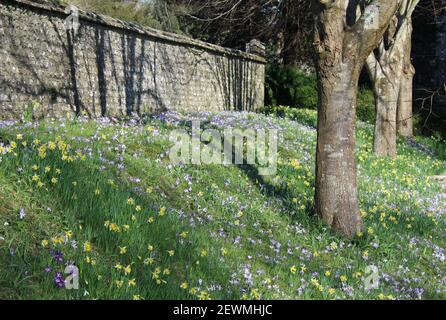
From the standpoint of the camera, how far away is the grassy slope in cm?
385

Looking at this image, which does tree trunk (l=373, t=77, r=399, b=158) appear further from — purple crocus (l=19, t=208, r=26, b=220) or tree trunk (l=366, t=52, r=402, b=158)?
purple crocus (l=19, t=208, r=26, b=220)

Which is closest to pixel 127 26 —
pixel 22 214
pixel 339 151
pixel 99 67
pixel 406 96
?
pixel 99 67

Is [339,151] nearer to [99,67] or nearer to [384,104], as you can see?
[99,67]

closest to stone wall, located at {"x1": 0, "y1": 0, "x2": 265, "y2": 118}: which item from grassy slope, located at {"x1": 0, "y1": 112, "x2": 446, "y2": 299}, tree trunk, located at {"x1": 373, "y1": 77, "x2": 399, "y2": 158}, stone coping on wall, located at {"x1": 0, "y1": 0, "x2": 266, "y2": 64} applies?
stone coping on wall, located at {"x1": 0, "y1": 0, "x2": 266, "y2": 64}

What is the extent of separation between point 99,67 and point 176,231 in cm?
786

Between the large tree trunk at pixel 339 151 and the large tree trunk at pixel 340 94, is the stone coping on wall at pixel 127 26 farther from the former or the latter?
the large tree trunk at pixel 339 151

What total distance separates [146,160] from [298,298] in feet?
11.4

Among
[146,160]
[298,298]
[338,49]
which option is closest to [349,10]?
[338,49]

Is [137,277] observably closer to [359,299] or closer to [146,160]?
[359,299]

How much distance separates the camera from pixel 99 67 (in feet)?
38.8

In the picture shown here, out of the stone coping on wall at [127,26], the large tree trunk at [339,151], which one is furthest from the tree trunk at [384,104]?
the large tree trunk at [339,151]

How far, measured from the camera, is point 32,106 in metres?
9.68

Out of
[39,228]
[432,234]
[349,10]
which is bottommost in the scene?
[432,234]

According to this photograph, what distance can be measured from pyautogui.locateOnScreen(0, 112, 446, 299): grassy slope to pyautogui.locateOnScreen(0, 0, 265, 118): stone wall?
1.89 meters
